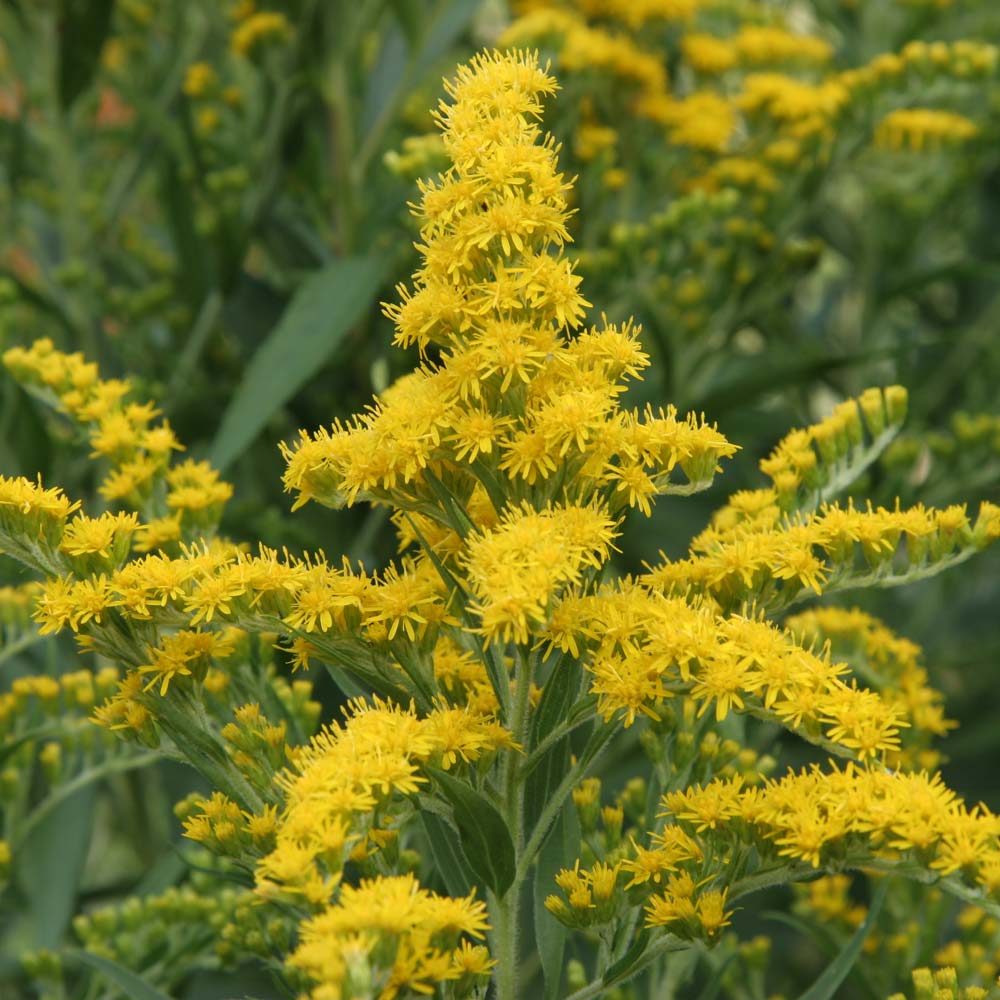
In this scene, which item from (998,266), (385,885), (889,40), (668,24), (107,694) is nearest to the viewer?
(385,885)

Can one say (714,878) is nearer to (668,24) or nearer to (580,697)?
(580,697)

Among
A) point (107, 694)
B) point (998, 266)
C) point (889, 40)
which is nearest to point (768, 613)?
point (107, 694)

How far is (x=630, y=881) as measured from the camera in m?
1.10

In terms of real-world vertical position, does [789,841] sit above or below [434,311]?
below

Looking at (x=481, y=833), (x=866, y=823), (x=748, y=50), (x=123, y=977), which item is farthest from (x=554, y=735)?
(x=748, y=50)

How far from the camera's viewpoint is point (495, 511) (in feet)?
3.66

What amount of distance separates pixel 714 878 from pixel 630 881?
7 cm

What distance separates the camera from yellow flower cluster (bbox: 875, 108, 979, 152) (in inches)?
89.6

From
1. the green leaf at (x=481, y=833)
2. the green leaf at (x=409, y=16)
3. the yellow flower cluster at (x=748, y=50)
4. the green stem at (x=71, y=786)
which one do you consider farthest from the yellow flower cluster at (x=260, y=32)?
the green leaf at (x=481, y=833)

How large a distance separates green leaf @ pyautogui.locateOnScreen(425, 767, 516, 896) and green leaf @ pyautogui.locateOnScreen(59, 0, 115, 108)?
1.50 m

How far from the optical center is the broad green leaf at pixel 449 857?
117 cm

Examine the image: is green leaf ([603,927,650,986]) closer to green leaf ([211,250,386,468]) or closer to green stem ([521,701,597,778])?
green stem ([521,701,597,778])

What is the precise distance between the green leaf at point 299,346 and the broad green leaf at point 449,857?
65 cm

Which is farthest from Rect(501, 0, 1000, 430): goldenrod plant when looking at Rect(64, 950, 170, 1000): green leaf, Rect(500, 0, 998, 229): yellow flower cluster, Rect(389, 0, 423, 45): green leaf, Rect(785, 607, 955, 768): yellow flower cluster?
Rect(64, 950, 170, 1000): green leaf
